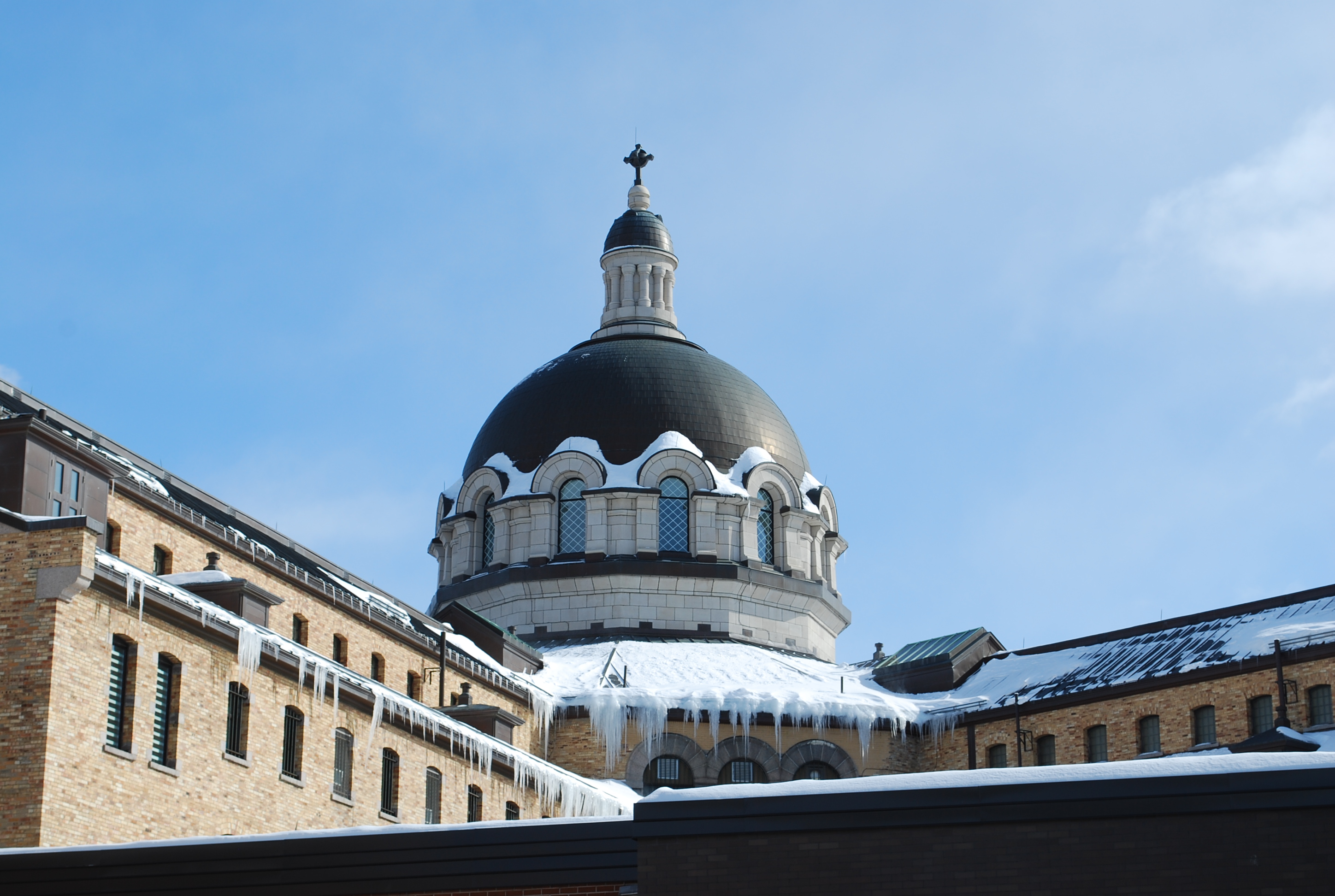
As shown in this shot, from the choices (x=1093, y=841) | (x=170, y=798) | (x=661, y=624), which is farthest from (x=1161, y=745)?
(x=1093, y=841)

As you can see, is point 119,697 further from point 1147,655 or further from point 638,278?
point 638,278

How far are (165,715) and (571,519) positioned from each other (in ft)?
90.7

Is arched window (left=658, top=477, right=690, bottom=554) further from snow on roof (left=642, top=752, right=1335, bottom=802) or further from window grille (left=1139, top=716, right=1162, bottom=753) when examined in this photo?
snow on roof (left=642, top=752, right=1335, bottom=802)

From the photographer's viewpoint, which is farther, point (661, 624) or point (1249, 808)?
point (661, 624)

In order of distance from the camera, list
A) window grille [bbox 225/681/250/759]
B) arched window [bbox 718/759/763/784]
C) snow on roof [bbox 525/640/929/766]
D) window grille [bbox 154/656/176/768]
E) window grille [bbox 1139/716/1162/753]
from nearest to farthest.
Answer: window grille [bbox 154/656/176/768] → window grille [bbox 225/681/250/759] → window grille [bbox 1139/716/1162/753] → snow on roof [bbox 525/640/929/766] → arched window [bbox 718/759/763/784]

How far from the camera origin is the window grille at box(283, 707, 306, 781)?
3559 cm

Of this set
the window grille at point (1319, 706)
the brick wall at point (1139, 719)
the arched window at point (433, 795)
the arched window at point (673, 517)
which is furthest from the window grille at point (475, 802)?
the window grille at point (1319, 706)

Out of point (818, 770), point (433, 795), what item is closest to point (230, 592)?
point (433, 795)

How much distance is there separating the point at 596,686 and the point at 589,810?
274 inches

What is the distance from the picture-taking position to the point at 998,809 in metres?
18.9

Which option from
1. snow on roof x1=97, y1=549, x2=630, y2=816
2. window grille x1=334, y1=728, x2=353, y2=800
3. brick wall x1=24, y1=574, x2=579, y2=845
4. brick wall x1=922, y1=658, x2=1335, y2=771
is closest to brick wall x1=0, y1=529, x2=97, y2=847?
brick wall x1=24, y1=574, x2=579, y2=845

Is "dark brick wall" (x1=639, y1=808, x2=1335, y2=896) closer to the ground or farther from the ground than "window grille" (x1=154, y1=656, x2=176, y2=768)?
closer to the ground

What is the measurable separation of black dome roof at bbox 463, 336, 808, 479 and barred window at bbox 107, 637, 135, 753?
28.9m

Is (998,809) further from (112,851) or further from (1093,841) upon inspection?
(112,851)
